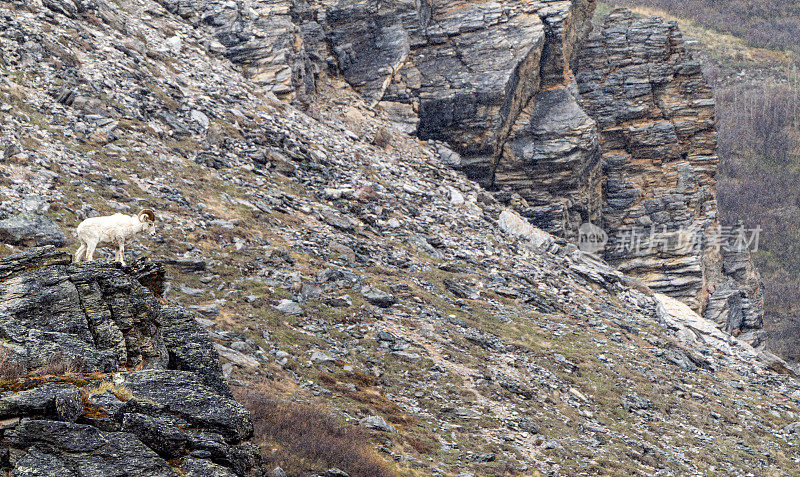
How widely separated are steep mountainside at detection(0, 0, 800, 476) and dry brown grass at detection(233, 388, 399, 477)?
0.09 m

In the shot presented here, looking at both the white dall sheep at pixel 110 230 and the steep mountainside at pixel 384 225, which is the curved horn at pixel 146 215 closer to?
the white dall sheep at pixel 110 230

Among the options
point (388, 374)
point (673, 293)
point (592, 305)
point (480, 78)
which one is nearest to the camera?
point (388, 374)

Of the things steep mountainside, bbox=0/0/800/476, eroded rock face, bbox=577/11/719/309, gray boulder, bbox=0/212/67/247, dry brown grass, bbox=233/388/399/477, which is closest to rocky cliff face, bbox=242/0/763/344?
eroded rock face, bbox=577/11/719/309

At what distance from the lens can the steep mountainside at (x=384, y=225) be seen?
58.3 feet

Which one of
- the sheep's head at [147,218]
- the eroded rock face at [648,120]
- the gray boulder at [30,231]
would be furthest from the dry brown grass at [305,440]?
the eroded rock face at [648,120]

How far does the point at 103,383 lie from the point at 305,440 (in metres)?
5.33

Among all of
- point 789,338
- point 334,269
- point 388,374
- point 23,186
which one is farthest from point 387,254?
point 789,338

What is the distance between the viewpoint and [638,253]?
53500 mm

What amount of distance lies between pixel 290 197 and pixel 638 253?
107 ft

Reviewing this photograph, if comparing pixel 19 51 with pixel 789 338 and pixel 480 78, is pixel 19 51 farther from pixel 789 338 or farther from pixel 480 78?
pixel 789 338

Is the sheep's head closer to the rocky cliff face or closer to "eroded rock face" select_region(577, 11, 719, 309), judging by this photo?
the rocky cliff face

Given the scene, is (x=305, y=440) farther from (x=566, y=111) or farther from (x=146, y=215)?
(x=566, y=111)

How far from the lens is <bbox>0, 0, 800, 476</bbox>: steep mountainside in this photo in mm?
17781

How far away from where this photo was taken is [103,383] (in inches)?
377
